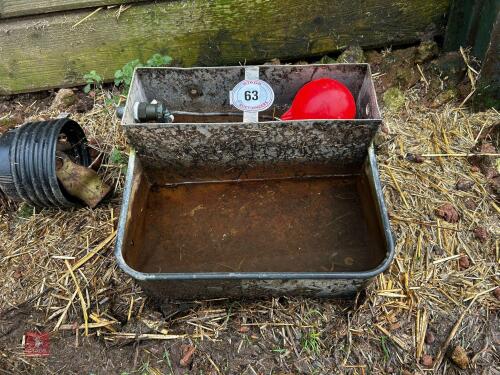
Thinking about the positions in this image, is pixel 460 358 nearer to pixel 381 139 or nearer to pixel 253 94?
pixel 381 139

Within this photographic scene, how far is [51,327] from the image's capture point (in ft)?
6.51

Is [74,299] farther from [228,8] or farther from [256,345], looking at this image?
[228,8]

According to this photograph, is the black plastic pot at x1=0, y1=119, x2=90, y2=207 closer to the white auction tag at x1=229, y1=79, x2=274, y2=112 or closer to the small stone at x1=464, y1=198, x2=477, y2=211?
the white auction tag at x1=229, y1=79, x2=274, y2=112

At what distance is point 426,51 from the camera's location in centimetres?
281

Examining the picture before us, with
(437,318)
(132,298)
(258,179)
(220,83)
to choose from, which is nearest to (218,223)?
(258,179)

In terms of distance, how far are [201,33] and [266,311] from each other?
1669 millimetres

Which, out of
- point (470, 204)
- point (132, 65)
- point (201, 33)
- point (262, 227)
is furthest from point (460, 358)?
point (132, 65)

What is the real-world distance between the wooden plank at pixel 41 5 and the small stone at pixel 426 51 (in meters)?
1.71

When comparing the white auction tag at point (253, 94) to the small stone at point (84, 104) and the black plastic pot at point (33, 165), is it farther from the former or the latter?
the small stone at point (84, 104)

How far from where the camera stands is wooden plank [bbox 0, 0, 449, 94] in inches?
105

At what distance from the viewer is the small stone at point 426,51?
2.81 metres

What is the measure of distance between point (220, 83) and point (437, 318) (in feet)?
4.74

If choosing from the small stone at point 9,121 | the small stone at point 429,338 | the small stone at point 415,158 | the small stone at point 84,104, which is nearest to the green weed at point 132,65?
the small stone at point 84,104

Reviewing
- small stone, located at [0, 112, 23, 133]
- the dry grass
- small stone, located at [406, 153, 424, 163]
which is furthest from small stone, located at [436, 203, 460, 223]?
small stone, located at [0, 112, 23, 133]
